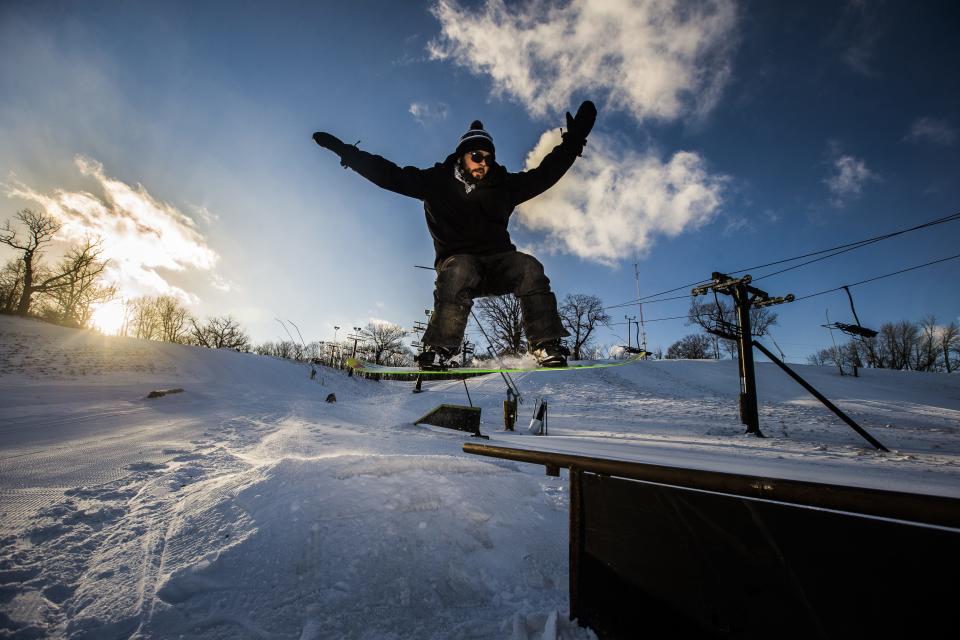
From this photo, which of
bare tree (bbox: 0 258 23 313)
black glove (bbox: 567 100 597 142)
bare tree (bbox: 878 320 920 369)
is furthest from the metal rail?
bare tree (bbox: 878 320 920 369)

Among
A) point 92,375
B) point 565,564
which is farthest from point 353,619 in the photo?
point 92,375

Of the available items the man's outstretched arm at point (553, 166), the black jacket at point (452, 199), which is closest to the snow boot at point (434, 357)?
the black jacket at point (452, 199)

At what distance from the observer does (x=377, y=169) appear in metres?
2.71

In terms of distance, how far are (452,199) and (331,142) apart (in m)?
1.13

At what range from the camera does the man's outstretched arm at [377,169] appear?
2719 millimetres

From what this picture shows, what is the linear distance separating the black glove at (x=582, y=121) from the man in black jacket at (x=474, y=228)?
0.04ft

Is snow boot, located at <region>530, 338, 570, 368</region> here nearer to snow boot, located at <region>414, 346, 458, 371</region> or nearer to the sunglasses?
snow boot, located at <region>414, 346, 458, 371</region>

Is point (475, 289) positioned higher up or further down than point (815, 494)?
higher up

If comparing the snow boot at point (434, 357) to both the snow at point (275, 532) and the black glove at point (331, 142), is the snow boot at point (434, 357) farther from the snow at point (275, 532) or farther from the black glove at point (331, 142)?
Result: the black glove at point (331, 142)

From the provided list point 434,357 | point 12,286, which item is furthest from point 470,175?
point 12,286

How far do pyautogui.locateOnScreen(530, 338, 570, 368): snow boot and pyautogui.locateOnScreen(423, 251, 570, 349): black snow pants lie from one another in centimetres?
4

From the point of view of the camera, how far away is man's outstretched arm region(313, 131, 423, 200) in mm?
2719

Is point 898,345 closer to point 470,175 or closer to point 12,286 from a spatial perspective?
point 470,175

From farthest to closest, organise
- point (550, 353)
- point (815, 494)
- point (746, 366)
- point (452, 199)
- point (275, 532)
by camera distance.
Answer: point (746, 366) < point (452, 199) < point (550, 353) < point (275, 532) < point (815, 494)
